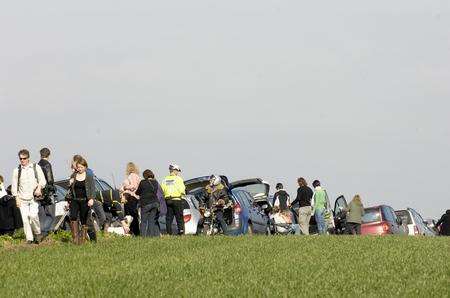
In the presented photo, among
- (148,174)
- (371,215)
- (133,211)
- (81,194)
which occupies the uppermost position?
(148,174)

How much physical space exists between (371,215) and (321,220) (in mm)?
1767

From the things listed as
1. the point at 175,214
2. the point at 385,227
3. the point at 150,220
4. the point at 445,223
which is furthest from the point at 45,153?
the point at 445,223

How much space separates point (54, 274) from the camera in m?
17.0

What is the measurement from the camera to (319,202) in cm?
3114

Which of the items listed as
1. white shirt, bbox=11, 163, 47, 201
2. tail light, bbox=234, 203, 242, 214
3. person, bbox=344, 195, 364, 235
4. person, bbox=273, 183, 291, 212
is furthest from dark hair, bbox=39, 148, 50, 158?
person, bbox=344, 195, 364, 235

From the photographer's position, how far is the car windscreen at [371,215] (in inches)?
1275

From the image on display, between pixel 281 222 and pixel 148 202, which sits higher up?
pixel 148 202

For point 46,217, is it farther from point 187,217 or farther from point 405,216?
point 405,216

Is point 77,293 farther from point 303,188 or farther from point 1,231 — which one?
point 303,188

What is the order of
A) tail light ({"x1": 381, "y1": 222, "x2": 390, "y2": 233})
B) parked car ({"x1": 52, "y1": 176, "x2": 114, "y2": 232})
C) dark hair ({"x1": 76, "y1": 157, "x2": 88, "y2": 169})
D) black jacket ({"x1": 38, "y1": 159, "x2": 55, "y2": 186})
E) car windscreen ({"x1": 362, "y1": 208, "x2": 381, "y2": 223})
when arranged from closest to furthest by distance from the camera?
1. dark hair ({"x1": 76, "y1": 157, "x2": 88, "y2": 169})
2. black jacket ({"x1": 38, "y1": 159, "x2": 55, "y2": 186})
3. parked car ({"x1": 52, "y1": 176, "x2": 114, "y2": 232})
4. tail light ({"x1": 381, "y1": 222, "x2": 390, "y2": 233})
5. car windscreen ({"x1": 362, "y1": 208, "x2": 381, "y2": 223})

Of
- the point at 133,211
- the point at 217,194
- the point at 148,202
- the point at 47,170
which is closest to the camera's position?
the point at 47,170

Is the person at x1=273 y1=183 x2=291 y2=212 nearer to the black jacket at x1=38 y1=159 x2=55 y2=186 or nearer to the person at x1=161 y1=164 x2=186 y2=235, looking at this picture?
the person at x1=161 y1=164 x2=186 y2=235

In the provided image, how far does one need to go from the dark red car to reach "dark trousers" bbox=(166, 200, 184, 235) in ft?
24.5

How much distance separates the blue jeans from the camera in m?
31.2
